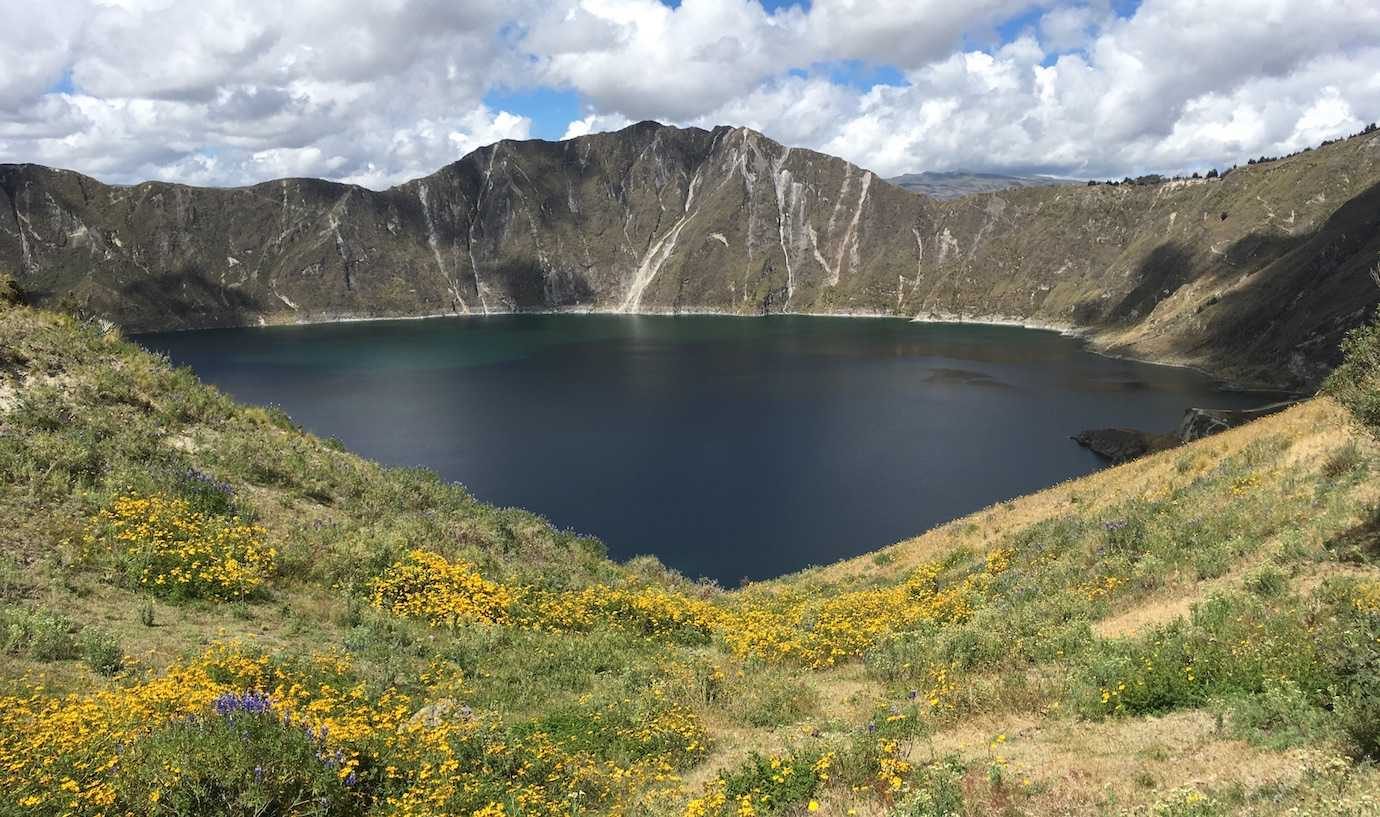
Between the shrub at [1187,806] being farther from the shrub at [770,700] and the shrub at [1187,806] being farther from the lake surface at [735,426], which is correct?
the lake surface at [735,426]

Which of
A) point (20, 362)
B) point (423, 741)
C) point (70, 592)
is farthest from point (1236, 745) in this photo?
point (20, 362)

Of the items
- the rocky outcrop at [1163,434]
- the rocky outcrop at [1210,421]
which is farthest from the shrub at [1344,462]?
the rocky outcrop at [1210,421]

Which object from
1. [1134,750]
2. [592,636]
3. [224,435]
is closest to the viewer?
[1134,750]

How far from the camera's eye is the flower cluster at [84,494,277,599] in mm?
13047

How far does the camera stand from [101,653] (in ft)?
32.3

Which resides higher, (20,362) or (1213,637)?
(20,362)

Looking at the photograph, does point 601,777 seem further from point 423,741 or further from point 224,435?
point 224,435

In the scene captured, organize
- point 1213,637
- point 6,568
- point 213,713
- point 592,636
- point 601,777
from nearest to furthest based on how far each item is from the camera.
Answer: point 213,713 < point 601,777 < point 1213,637 < point 6,568 < point 592,636

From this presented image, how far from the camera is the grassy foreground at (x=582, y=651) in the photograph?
7.28 meters

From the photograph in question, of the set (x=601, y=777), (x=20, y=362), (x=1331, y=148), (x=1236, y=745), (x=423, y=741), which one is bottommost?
(x=601, y=777)

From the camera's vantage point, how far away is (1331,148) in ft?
594

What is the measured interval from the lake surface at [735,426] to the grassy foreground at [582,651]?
1215 inches

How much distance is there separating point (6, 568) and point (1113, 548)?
2231 centimetres

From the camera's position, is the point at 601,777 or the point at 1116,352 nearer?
the point at 601,777
